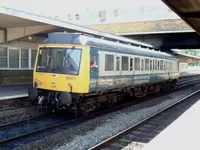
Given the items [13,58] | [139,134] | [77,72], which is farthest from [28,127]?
[13,58]

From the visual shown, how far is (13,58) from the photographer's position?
1855 centimetres

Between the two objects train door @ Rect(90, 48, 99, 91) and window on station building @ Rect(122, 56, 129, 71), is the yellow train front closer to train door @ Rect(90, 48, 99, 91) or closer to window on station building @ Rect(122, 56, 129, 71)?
train door @ Rect(90, 48, 99, 91)

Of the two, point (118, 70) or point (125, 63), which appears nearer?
point (118, 70)

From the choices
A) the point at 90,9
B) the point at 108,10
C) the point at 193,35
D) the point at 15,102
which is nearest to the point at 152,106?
the point at 15,102

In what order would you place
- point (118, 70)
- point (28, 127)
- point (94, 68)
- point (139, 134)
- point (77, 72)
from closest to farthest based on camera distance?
point (139, 134)
point (28, 127)
point (77, 72)
point (94, 68)
point (118, 70)

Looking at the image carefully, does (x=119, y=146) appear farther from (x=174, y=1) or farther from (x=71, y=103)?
(x=174, y=1)

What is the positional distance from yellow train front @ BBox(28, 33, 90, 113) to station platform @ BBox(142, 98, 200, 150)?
3.86 metres

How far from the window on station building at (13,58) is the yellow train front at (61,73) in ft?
22.6

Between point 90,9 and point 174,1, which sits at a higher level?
point 90,9

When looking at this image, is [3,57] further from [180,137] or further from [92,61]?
[180,137]

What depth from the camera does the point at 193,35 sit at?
28.7 m

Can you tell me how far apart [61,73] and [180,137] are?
5.68 meters

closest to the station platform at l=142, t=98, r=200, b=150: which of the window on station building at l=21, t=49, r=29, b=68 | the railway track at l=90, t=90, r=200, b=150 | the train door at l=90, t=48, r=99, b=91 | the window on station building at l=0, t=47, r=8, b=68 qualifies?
the railway track at l=90, t=90, r=200, b=150

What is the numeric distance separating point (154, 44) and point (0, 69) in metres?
17.5
